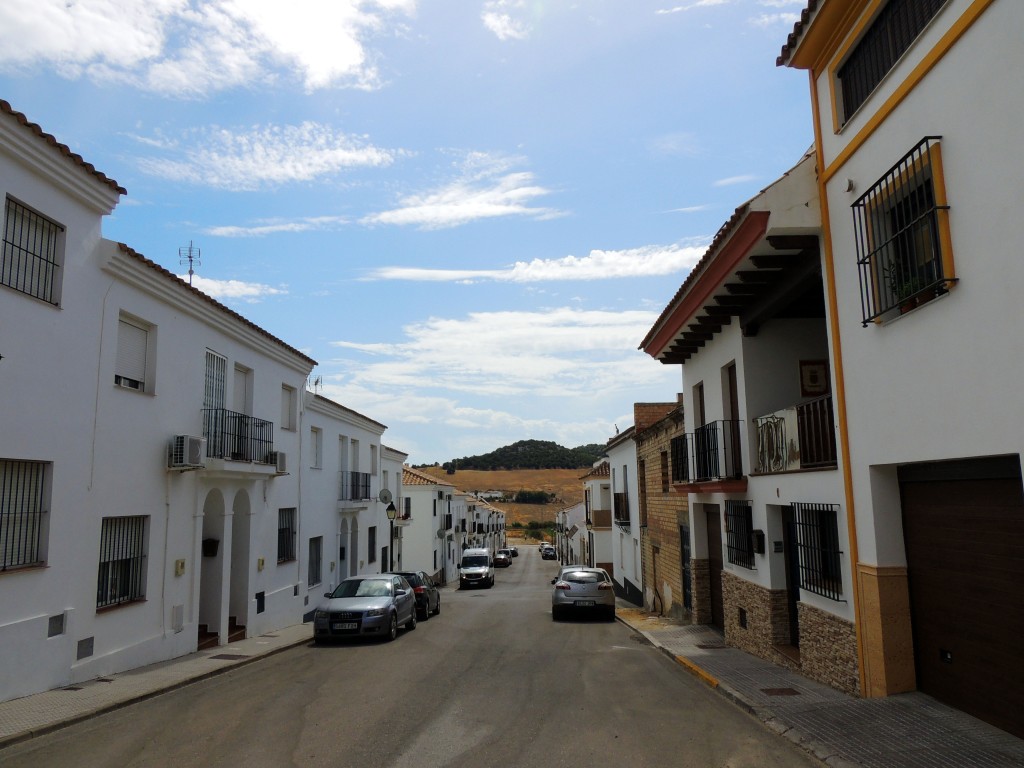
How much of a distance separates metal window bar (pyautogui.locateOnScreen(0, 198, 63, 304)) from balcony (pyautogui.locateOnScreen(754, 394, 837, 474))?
1030 cm

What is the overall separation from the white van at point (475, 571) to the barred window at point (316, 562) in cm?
1988

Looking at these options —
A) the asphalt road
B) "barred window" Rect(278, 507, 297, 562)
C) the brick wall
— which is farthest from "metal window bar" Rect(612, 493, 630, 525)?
the asphalt road

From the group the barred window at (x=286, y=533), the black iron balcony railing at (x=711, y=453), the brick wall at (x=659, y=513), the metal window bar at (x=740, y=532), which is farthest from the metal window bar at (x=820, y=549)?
the barred window at (x=286, y=533)

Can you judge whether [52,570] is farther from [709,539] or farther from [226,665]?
[709,539]

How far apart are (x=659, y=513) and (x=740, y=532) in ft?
26.4

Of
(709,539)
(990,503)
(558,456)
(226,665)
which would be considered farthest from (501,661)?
(558,456)

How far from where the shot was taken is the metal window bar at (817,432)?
9.44m

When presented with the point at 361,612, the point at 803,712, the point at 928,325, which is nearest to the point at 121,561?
the point at 361,612

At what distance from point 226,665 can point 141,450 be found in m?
3.86

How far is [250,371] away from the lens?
55.2ft

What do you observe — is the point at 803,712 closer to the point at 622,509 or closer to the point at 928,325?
the point at 928,325

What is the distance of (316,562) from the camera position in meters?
21.6

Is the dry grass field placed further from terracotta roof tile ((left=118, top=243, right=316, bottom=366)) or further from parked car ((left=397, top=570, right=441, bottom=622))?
terracotta roof tile ((left=118, top=243, right=316, bottom=366))

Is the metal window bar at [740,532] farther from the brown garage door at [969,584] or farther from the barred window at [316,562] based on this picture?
the barred window at [316,562]
